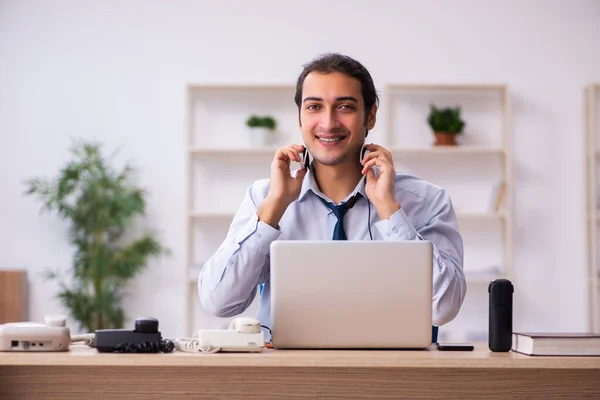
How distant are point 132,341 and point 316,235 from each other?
817mm

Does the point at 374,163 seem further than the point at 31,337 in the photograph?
Yes

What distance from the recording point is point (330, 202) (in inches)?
91.6

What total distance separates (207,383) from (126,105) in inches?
137

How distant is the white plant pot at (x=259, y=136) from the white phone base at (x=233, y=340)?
3.11 metres

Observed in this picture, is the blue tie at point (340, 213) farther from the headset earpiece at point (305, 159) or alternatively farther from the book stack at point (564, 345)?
the book stack at point (564, 345)

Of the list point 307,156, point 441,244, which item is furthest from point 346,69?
point 441,244

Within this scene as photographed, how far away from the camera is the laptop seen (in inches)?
64.9

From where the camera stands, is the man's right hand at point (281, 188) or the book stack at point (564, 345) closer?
the book stack at point (564, 345)

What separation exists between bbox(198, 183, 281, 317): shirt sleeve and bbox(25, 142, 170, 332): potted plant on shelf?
2473 millimetres

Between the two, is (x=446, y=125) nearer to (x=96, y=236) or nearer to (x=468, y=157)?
(x=468, y=157)

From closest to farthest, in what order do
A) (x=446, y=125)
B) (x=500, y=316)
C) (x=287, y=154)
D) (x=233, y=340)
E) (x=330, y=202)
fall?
(x=233, y=340), (x=500, y=316), (x=287, y=154), (x=330, y=202), (x=446, y=125)

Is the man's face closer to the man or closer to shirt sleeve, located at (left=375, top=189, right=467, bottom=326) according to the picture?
the man

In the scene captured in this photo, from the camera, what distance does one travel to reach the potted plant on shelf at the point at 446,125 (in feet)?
15.3

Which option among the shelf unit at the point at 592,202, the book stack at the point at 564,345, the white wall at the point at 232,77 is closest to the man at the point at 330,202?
the book stack at the point at 564,345
